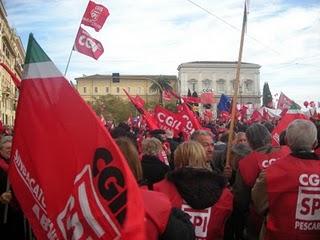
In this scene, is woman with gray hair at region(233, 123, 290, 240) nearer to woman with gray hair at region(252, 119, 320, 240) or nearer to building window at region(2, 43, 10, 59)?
woman with gray hair at region(252, 119, 320, 240)

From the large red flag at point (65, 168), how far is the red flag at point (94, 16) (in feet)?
32.4

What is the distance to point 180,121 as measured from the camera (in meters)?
10.3

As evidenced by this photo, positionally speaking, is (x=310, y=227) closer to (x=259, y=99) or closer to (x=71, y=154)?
(x=71, y=154)

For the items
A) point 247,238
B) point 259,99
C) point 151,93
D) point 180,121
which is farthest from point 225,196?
point 151,93

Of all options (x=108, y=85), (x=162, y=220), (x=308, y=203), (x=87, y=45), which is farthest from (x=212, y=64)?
(x=162, y=220)

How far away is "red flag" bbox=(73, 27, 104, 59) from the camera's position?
1202 centimetres

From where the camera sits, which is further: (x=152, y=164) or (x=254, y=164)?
(x=152, y=164)

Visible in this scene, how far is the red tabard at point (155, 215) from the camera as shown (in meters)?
2.55

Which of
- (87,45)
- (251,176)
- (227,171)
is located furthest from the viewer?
(87,45)

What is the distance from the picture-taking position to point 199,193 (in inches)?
135

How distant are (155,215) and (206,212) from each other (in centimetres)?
105

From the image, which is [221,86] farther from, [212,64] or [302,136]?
[302,136]

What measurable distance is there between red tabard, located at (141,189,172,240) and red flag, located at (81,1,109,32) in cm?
1006

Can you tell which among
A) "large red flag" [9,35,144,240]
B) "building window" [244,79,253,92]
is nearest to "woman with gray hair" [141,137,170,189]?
"large red flag" [9,35,144,240]
